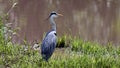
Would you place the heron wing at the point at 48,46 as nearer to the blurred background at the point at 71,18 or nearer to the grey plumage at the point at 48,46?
the grey plumage at the point at 48,46

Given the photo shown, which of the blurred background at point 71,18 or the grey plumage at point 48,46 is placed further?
the blurred background at point 71,18

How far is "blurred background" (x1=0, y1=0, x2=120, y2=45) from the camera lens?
11411mm

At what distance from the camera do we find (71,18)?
47.2 feet

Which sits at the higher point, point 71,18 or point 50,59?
point 50,59

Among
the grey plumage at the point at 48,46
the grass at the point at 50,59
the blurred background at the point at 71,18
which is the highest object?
the grey plumage at the point at 48,46

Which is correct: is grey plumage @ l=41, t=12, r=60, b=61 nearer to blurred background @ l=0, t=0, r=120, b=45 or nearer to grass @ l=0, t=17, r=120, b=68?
grass @ l=0, t=17, r=120, b=68

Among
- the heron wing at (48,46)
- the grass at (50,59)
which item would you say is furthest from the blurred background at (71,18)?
the heron wing at (48,46)

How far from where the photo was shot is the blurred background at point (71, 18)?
1141 centimetres

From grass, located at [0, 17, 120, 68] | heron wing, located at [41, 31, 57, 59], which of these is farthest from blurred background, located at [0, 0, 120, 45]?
heron wing, located at [41, 31, 57, 59]

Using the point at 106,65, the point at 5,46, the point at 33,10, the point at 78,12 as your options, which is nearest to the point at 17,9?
the point at 33,10

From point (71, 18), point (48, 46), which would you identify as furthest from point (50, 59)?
point (71, 18)

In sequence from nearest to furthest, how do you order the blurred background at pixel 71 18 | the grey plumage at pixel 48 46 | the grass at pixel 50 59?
the grass at pixel 50 59
the grey plumage at pixel 48 46
the blurred background at pixel 71 18

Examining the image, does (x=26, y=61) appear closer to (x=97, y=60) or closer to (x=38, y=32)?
(x=97, y=60)

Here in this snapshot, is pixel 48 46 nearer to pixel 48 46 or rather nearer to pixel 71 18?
pixel 48 46
